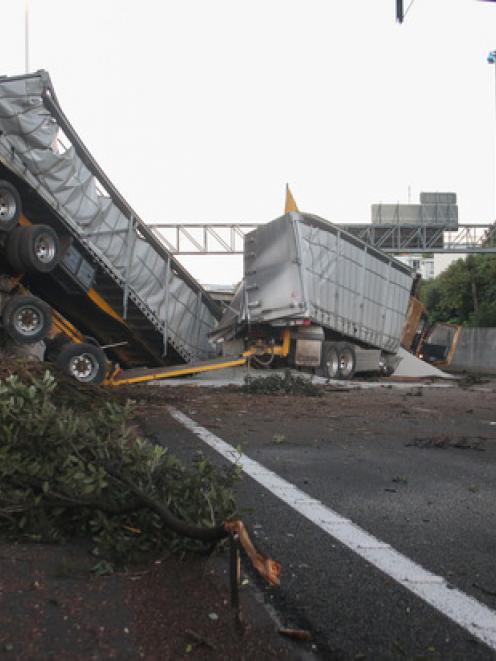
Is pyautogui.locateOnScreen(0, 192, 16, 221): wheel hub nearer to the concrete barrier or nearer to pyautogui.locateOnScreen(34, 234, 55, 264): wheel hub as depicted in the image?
pyautogui.locateOnScreen(34, 234, 55, 264): wheel hub

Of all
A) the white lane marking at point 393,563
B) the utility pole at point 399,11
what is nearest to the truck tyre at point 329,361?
the utility pole at point 399,11

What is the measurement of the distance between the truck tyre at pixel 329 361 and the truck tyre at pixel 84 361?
605 centimetres

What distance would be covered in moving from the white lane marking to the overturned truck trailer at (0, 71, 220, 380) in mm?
7039

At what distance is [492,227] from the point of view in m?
46.8

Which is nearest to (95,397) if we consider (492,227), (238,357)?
(238,357)

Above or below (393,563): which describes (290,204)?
above

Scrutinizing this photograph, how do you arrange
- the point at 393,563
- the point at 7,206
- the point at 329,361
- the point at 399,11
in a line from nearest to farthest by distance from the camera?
the point at 393,563
the point at 399,11
the point at 7,206
the point at 329,361

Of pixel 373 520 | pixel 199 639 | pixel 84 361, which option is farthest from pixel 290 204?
pixel 199 639

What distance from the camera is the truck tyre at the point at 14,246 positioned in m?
10.4

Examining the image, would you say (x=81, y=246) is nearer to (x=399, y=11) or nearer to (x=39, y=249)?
(x=39, y=249)

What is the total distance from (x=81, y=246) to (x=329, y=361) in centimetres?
709

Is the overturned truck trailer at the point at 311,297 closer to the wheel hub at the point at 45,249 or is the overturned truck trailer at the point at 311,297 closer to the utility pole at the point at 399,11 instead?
the wheel hub at the point at 45,249

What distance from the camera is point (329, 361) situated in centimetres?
1630

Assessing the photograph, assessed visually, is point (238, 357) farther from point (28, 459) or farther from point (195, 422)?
point (28, 459)
